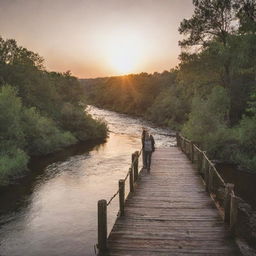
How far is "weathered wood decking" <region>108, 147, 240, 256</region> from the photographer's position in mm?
8531

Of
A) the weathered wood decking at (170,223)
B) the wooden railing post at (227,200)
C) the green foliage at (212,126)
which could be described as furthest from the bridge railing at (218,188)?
the green foliage at (212,126)

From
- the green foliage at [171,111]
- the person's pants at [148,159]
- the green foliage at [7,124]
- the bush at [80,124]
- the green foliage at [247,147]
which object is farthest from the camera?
the green foliage at [171,111]

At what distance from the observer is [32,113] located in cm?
3697

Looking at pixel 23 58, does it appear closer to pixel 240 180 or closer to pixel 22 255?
pixel 240 180

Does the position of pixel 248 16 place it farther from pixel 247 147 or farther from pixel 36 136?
pixel 36 136

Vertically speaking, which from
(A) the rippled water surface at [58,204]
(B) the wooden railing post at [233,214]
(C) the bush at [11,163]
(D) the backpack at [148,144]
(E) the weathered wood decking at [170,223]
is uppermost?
(D) the backpack at [148,144]

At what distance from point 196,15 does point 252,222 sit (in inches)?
921

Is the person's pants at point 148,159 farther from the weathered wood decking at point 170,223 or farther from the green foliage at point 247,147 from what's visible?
the green foliage at point 247,147

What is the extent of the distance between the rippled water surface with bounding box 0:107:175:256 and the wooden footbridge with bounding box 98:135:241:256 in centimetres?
335

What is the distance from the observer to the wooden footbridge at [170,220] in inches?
338

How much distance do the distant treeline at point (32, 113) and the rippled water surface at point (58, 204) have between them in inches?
91.7

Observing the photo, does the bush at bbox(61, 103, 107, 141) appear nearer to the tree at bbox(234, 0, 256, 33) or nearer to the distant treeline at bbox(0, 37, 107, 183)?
the distant treeline at bbox(0, 37, 107, 183)

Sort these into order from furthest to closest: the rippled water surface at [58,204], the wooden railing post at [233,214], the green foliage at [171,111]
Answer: the green foliage at [171,111] < the rippled water surface at [58,204] < the wooden railing post at [233,214]

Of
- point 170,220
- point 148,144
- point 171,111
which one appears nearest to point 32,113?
point 148,144
